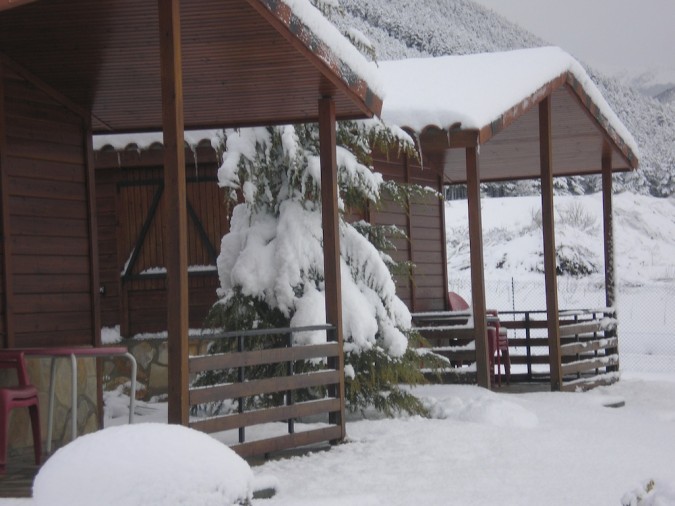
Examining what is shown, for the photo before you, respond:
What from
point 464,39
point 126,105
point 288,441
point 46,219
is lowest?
point 288,441

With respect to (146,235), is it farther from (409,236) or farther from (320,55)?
(320,55)

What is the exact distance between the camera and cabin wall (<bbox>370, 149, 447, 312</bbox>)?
14.8m

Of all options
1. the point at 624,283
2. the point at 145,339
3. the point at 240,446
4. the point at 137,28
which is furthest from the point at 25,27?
the point at 624,283

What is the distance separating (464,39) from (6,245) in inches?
2622

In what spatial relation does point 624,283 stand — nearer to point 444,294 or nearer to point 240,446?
point 444,294

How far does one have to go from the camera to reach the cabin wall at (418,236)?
14789mm

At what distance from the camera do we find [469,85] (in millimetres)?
13273

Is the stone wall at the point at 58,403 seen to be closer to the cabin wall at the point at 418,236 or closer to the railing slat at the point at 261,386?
the railing slat at the point at 261,386

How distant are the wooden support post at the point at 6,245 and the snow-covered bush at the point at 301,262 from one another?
199 centimetres

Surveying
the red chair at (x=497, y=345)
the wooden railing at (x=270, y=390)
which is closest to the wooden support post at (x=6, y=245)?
the wooden railing at (x=270, y=390)

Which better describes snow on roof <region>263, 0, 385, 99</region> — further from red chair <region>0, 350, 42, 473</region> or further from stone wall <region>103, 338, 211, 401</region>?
stone wall <region>103, 338, 211, 401</region>

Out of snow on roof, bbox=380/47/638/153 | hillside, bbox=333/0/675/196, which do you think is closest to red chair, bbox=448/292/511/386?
snow on roof, bbox=380/47/638/153

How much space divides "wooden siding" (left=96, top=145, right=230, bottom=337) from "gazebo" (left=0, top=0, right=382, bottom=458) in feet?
9.83

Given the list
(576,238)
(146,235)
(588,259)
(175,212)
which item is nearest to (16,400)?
(175,212)
